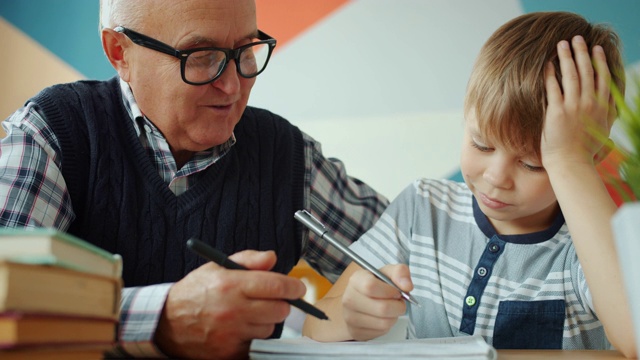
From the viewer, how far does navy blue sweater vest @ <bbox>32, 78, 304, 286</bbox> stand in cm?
142

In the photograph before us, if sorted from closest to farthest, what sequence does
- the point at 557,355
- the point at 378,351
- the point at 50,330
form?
the point at 50,330 < the point at 378,351 < the point at 557,355

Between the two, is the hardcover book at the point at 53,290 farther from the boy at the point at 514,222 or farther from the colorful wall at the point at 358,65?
the colorful wall at the point at 358,65

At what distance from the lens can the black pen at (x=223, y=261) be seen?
89 cm

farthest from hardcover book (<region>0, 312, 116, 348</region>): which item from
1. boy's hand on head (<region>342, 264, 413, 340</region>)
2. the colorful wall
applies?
the colorful wall

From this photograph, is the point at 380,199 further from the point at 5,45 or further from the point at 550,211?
the point at 5,45

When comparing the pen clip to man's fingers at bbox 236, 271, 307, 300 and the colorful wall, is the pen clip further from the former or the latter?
the colorful wall

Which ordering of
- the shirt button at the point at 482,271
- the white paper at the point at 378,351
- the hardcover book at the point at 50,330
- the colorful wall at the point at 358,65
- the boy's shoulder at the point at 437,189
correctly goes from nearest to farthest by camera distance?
the hardcover book at the point at 50,330 < the white paper at the point at 378,351 < the shirt button at the point at 482,271 < the boy's shoulder at the point at 437,189 < the colorful wall at the point at 358,65

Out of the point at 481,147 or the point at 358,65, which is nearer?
the point at 481,147

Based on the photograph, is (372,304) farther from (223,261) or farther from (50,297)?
(50,297)

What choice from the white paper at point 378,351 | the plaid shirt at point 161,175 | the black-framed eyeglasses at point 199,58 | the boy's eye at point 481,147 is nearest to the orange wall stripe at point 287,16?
the plaid shirt at point 161,175

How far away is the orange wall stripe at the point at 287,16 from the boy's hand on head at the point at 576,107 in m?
1.77

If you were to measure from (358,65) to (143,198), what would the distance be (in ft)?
5.21

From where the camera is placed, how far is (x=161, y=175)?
148 centimetres

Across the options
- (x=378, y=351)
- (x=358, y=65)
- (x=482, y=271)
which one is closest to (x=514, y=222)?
(x=482, y=271)
